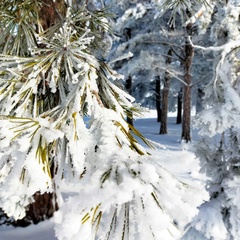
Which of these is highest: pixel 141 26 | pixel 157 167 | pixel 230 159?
pixel 141 26

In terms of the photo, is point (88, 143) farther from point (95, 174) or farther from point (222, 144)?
point (222, 144)

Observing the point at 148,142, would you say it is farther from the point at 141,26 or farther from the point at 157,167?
the point at 141,26

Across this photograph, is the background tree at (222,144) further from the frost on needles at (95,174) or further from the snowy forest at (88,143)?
the frost on needles at (95,174)

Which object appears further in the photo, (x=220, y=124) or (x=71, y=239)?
(x=220, y=124)

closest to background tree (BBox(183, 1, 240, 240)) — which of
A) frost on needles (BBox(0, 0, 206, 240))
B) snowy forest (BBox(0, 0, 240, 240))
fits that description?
snowy forest (BBox(0, 0, 240, 240))

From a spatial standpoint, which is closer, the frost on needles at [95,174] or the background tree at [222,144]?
the frost on needles at [95,174]

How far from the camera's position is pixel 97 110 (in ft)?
5.09

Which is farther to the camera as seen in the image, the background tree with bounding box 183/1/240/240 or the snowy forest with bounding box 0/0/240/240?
the background tree with bounding box 183/1/240/240

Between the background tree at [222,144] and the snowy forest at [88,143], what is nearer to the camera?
the snowy forest at [88,143]

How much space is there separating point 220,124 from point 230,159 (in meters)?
0.84

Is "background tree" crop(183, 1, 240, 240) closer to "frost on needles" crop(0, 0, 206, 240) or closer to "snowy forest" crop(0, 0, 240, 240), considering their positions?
"snowy forest" crop(0, 0, 240, 240)

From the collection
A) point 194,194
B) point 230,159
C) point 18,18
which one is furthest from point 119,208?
point 230,159

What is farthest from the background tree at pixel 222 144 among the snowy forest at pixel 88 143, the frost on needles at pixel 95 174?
the frost on needles at pixel 95 174

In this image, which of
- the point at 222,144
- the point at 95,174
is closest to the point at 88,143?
the point at 95,174
